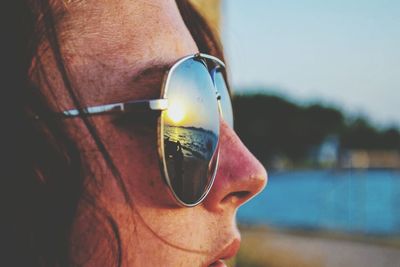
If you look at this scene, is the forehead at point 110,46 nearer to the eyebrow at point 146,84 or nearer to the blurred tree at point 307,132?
the eyebrow at point 146,84

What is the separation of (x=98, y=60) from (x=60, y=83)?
10 cm

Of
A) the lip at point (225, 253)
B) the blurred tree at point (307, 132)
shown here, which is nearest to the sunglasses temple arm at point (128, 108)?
the lip at point (225, 253)

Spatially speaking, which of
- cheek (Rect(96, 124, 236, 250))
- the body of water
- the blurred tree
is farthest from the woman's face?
the blurred tree

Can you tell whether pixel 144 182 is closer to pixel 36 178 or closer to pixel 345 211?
pixel 36 178

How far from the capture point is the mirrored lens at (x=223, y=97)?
133 centimetres

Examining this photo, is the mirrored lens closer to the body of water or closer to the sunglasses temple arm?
the sunglasses temple arm

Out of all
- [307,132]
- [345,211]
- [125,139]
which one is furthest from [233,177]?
[307,132]

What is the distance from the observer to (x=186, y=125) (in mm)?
1058

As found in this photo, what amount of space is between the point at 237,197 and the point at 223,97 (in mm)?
348

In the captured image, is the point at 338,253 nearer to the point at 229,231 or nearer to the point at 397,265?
the point at 397,265

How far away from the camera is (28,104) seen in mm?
986

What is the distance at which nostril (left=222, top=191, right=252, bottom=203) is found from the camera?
116 centimetres

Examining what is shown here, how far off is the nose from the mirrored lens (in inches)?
5.8

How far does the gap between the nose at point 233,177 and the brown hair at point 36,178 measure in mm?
246
